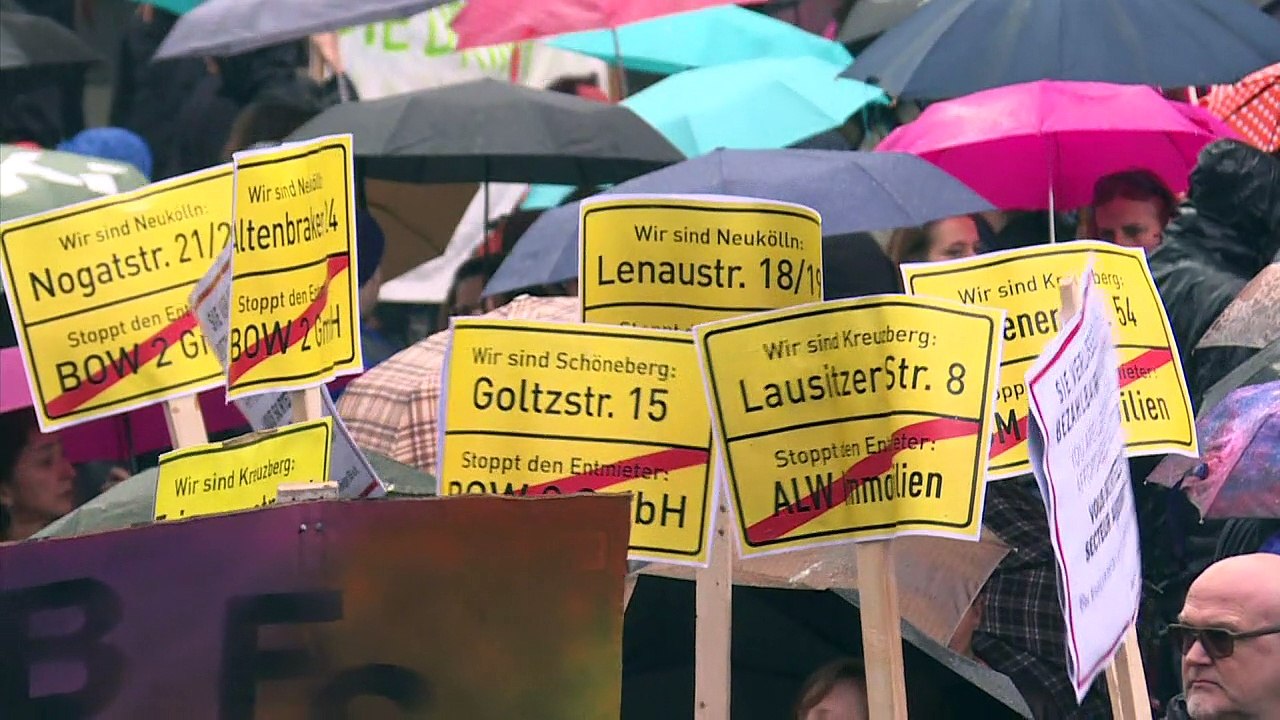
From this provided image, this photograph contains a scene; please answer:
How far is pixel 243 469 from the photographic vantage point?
3.91 meters

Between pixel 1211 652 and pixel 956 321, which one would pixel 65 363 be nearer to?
pixel 956 321

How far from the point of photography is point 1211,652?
3.93 m

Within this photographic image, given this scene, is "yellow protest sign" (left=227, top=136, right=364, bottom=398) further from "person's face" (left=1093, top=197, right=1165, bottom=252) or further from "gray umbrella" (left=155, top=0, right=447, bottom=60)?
"gray umbrella" (left=155, top=0, right=447, bottom=60)

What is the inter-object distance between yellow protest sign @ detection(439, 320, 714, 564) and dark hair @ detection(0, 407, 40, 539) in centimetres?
221

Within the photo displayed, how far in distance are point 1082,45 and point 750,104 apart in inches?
81.7

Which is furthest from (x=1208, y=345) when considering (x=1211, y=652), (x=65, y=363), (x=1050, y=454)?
(x=65, y=363)

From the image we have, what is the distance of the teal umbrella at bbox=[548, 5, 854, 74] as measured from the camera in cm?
1010

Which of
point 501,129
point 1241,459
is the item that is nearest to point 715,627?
point 1241,459

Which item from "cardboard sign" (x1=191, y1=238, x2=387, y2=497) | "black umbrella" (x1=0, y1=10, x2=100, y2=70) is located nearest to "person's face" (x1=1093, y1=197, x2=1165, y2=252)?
"cardboard sign" (x1=191, y1=238, x2=387, y2=497)

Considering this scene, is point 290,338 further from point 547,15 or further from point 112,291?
point 547,15

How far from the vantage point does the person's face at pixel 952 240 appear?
6520 millimetres

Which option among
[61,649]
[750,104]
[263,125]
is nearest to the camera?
[61,649]

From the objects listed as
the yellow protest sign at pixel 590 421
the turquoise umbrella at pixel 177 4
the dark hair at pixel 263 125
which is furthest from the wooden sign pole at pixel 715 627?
the turquoise umbrella at pixel 177 4

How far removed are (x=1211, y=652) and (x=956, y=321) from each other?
78 cm
